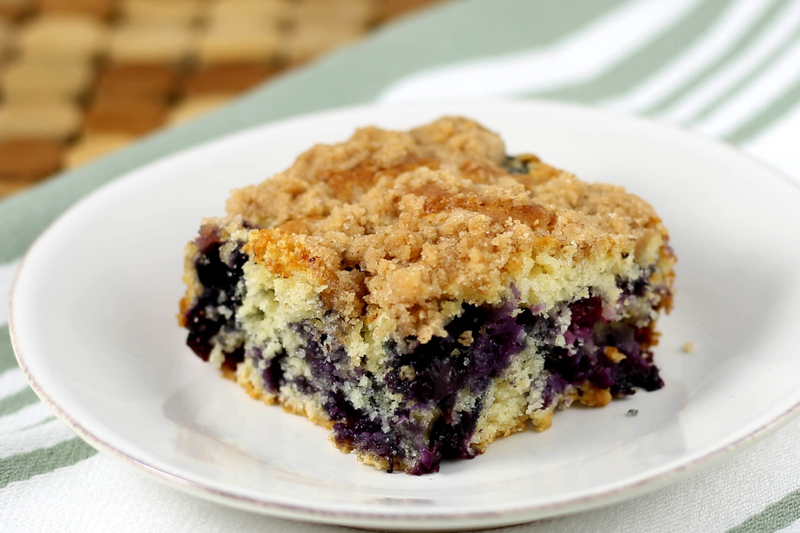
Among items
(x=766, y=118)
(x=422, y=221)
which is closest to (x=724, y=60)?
(x=766, y=118)

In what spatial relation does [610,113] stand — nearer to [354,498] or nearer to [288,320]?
[288,320]

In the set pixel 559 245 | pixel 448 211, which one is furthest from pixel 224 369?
pixel 559 245

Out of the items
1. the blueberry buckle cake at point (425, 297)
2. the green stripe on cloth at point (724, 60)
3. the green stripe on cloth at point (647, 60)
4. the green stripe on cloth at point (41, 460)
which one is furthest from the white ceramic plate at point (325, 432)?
the green stripe on cloth at point (724, 60)

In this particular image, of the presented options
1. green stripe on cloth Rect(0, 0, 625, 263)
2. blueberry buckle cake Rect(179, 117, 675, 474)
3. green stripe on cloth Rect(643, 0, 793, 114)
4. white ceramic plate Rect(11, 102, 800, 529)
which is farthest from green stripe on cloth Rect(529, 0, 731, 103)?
blueberry buckle cake Rect(179, 117, 675, 474)

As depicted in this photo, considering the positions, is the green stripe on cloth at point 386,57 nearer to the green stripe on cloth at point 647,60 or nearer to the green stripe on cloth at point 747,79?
the green stripe on cloth at point 647,60

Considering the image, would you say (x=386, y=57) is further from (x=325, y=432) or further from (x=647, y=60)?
(x=325, y=432)

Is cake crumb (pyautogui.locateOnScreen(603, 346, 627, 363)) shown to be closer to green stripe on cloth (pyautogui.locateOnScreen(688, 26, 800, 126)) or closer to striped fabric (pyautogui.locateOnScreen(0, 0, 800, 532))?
striped fabric (pyautogui.locateOnScreen(0, 0, 800, 532))
